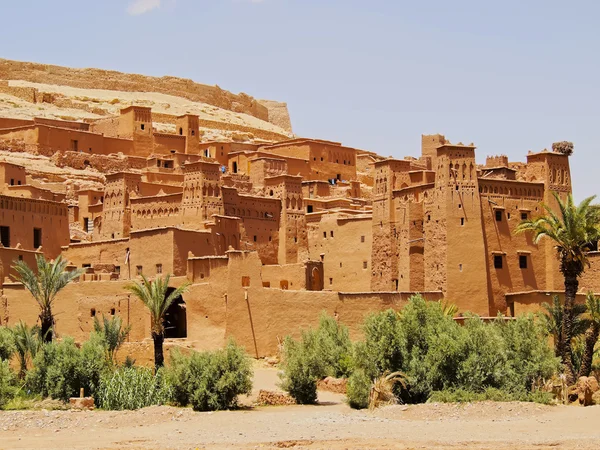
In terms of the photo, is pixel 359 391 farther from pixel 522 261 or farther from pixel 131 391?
pixel 522 261

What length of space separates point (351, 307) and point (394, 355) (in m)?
6.97

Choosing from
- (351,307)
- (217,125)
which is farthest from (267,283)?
(217,125)

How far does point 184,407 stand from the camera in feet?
105

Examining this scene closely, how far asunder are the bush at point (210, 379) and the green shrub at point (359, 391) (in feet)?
8.47

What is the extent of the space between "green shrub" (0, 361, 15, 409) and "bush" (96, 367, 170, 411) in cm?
227

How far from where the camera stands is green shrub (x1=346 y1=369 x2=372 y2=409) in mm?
32031

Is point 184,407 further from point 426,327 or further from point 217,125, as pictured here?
point 217,125

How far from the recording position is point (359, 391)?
3203 cm

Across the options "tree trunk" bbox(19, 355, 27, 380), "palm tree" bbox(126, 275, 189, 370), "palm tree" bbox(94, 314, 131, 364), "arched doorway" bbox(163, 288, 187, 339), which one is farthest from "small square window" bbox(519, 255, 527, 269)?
"tree trunk" bbox(19, 355, 27, 380)

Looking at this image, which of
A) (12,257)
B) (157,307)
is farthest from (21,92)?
(157,307)

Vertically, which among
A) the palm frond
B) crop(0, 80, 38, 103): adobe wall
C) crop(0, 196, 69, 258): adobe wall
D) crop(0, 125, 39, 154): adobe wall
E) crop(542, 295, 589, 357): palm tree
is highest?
crop(0, 80, 38, 103): adobe wall

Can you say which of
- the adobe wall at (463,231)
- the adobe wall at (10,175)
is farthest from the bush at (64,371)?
the adobe wall at (10,175)

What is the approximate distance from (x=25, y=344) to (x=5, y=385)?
3133mm

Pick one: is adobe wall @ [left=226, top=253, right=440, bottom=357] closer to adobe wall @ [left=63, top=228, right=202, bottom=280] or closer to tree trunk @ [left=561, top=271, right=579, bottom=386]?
adobe wall @ [left=63, top=228, right=202, bottom=280]
